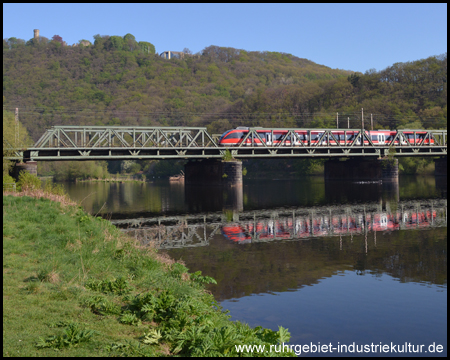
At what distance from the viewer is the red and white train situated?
2746 inches

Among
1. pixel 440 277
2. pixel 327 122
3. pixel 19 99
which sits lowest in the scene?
pixel 440 277

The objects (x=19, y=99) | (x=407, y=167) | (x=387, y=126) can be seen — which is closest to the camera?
(x=407, y=167)

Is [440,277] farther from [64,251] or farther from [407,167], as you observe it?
[407,167]

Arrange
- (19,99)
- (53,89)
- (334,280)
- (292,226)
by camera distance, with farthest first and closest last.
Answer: (53,89)
(19,99)
(292,226)
(334,280)

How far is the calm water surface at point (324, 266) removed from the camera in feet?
35.7

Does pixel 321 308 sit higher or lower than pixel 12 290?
lower

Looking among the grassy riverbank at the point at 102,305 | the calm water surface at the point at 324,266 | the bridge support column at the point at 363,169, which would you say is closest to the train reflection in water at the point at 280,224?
the calm water surface at the point at 324,266

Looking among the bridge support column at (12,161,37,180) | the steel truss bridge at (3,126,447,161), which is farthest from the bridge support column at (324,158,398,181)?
the bridge support column at (12,161,37,180)

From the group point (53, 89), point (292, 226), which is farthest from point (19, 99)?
point (292, 226)

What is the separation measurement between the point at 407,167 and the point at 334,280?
94884 mm

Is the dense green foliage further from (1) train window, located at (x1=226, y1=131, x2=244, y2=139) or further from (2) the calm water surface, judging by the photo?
(2) the calm water surface

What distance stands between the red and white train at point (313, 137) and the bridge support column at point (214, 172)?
4.04 metres

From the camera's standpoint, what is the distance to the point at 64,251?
1378cm

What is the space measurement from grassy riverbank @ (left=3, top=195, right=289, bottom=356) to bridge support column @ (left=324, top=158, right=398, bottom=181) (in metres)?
67.7
